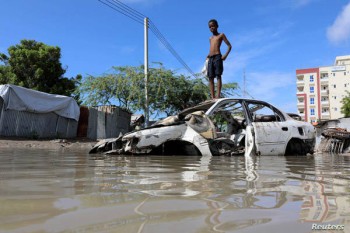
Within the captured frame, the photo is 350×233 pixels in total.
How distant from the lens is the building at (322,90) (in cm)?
7481

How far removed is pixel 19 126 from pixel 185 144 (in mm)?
9187

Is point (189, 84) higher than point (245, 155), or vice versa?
point (189, 84)

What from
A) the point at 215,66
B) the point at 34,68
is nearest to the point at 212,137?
the point at 215,66

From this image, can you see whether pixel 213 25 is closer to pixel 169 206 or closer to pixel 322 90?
pixel 169 206

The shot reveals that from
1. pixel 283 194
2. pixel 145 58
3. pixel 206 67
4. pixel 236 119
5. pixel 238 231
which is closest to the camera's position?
pixel 238 231

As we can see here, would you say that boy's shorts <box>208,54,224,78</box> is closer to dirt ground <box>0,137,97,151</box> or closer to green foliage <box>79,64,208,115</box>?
dirt ground <box>0,137,97,151</box>

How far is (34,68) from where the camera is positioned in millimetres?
23188

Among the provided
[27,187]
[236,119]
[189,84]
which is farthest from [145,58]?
[27,187]

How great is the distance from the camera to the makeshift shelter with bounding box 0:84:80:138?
1235 cm

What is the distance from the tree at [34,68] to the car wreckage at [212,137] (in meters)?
18.3

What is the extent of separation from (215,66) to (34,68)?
61.4ft

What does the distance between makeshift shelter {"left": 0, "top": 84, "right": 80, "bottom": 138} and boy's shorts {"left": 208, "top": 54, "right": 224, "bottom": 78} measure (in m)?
8.17

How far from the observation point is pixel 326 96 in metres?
77.2

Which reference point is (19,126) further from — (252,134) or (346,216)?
(346,216)
